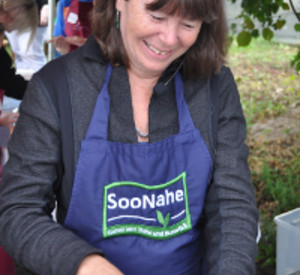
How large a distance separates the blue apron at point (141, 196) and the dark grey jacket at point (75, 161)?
0.04 meters

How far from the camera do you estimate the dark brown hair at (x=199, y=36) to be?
1280 mm

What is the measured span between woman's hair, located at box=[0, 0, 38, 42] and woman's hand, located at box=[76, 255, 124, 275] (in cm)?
153

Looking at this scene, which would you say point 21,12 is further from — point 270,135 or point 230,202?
point 270,135

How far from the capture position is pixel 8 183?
1.31 metres

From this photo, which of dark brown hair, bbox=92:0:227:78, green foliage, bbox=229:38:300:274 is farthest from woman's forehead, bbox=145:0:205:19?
green foliage, bbox=229:38:300:274

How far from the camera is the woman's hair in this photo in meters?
2.28

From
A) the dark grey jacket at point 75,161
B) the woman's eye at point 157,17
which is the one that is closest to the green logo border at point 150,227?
the dark grey jacket at point 75,161

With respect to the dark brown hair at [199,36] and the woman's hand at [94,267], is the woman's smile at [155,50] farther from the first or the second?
the woman's hand at [94,267]

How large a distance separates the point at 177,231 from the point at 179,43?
0.57m

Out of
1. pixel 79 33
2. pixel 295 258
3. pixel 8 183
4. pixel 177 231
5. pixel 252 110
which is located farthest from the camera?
pixel 252 110

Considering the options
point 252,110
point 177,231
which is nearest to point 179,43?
point 177,231

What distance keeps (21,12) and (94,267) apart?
64.4 inches

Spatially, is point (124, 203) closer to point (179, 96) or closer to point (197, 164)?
point (197, 164)

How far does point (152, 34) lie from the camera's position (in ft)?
4.39
